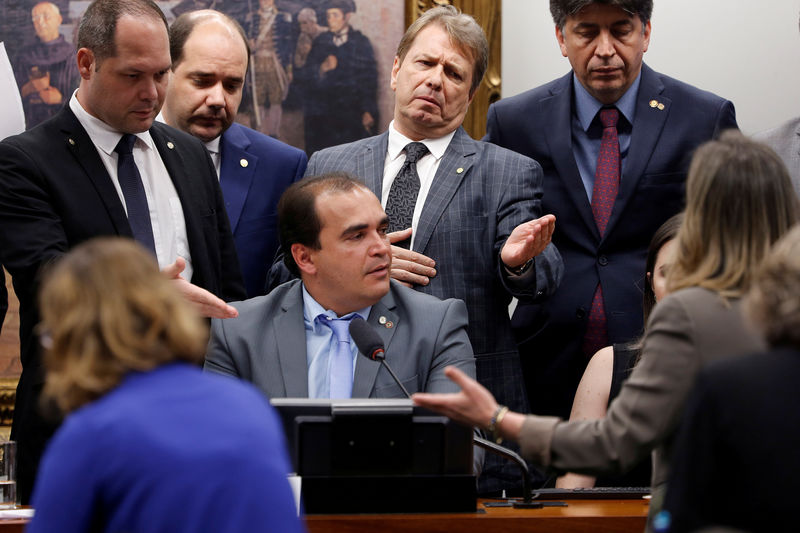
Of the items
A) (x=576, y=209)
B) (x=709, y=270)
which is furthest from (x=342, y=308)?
(x=709, y=270)

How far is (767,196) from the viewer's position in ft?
7.34

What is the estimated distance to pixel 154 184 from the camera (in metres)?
3.77

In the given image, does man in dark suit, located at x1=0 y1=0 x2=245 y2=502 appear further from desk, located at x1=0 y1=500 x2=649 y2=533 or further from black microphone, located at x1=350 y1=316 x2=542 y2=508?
desk, located at x1=0 y1=500 x2=649 y2=533

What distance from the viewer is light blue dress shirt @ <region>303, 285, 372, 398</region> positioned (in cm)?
346

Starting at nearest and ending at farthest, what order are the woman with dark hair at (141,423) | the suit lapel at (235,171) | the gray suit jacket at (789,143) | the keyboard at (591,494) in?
the woman with dark hair at (141,423)
the keyboard at (591,494)
the gray suit jacket at (789,143)
the suit lapel at (235,171)

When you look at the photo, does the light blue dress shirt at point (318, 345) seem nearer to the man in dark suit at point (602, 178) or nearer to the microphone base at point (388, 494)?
the microphone base at point (388, 494)

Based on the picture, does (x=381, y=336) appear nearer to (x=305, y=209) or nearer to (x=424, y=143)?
(x=305, y=209)

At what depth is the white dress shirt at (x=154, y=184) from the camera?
145 inches

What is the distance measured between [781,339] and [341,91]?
3.62 metres

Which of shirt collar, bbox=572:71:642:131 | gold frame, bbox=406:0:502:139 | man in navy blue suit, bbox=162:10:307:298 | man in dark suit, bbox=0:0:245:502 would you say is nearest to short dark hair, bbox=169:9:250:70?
man in navy blue suit, bbox=162:10:307:298

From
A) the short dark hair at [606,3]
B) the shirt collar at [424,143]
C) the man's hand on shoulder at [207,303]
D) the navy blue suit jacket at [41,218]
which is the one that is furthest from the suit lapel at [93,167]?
the short dark hair at [606,3]

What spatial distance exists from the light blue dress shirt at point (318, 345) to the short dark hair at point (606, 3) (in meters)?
1.35

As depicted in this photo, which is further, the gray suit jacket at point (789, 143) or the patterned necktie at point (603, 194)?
the patterned necktie at point (603, 194)

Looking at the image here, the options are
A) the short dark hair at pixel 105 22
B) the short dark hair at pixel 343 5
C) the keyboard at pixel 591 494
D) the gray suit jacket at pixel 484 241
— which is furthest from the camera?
the short dark hair at pixel 343 5
